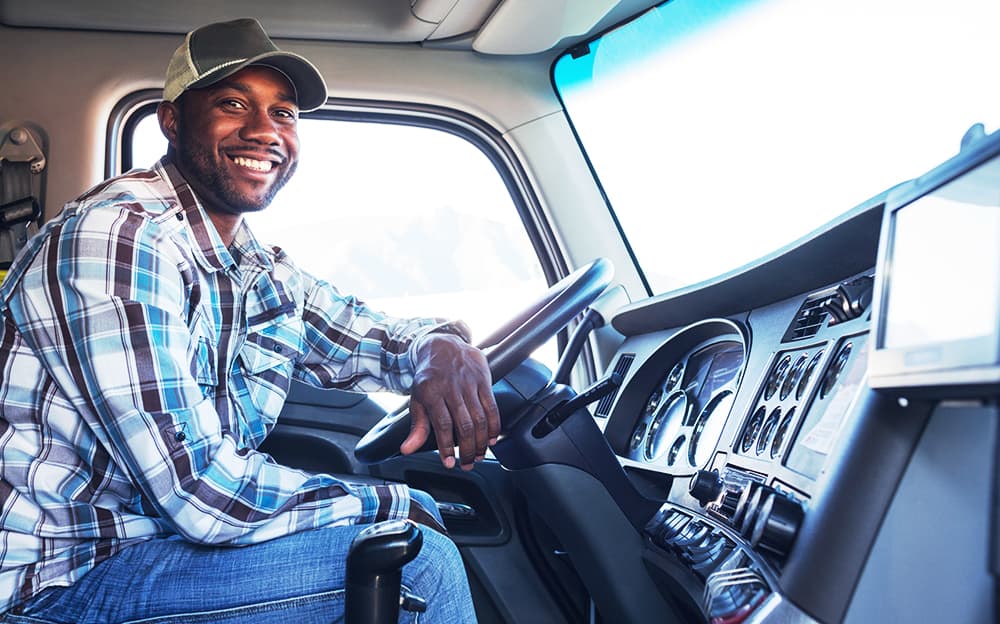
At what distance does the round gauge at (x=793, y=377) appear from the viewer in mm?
1242

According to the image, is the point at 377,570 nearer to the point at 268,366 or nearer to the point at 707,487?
the point at 707,487

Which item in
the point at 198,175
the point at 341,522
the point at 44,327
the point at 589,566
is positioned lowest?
the point at 589,566

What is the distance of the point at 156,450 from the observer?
3.70 ft

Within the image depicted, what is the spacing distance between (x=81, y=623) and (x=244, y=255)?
2.30ft

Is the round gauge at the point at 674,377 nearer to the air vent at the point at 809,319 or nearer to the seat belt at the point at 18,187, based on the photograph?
the air vent at the point at 809,319

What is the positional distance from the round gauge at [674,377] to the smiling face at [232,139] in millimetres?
902

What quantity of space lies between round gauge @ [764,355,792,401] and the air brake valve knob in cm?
17

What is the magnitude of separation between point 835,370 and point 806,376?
0.08 meters

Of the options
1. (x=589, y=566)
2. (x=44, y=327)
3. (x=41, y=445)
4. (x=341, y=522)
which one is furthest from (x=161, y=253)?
(x=589, y=566)

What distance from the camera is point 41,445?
1.24 metres

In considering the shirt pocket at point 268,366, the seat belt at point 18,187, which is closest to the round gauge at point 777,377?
the shirt pocket at point 268,366

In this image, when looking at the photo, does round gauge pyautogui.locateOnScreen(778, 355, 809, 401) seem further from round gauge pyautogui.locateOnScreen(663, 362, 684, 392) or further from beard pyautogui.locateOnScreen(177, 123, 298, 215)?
beard pyautogui.locateOnScreen(177, 123, 298, 215)

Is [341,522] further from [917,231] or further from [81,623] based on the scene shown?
[917,231]

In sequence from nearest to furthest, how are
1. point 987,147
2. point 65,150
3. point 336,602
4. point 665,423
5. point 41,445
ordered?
point 987,147 < point 336,602 < point 41,445 < point 665,423 < point 65,150
